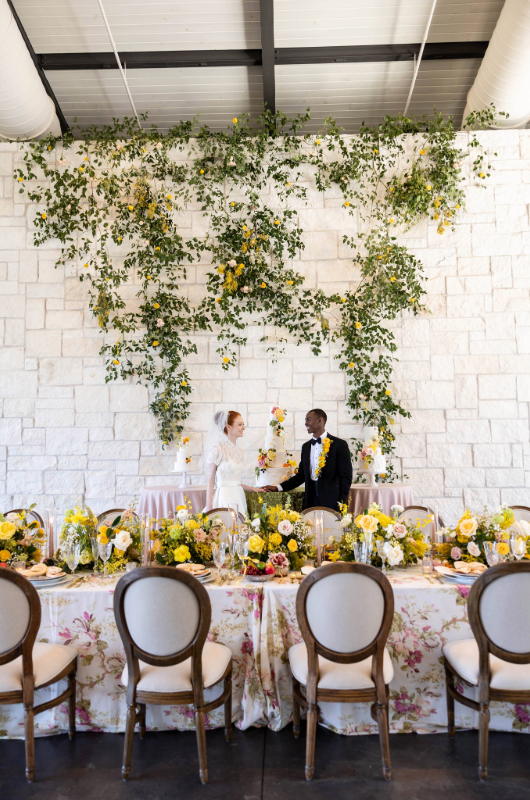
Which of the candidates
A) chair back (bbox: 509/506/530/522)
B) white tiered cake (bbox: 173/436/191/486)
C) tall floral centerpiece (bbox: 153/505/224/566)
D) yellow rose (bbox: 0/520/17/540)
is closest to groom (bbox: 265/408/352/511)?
white tiered cake (bbox: 173/436/191/486)

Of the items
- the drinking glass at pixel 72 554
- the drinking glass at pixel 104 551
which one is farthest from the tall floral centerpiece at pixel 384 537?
the drinking glass at pixel 72 554

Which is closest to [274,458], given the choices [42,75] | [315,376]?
[315,376]

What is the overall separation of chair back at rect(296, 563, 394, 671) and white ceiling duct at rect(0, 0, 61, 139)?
5.31 m

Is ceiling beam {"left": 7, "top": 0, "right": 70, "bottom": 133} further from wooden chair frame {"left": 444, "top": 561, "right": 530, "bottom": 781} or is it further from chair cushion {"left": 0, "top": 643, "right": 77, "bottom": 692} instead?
wooden chair frame {"left": 444, "top": 561, "right": 530, "bottom": 781}

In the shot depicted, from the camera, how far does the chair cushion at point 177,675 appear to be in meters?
2.49

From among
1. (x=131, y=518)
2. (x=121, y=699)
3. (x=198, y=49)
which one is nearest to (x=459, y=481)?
(x=131, y=518)

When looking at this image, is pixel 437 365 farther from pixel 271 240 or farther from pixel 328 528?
pixel 328 528

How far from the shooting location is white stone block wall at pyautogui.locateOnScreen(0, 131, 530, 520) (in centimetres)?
616

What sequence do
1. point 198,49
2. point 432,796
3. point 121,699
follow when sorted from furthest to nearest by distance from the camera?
point 198,49 → point 121,699 → point 432,796

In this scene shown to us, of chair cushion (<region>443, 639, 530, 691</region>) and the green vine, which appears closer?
chair cushion (<region>443, 639, 530, 691</region>)

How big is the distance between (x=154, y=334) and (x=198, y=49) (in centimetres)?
278

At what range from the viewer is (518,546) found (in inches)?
117

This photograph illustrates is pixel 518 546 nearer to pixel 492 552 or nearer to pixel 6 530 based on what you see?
pixel 492 552

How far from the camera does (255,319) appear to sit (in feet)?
20.7
